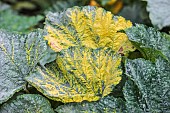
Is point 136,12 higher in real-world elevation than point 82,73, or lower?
higher

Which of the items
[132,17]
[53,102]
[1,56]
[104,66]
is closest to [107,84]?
[104,66]

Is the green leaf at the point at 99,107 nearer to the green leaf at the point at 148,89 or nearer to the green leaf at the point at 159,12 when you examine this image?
the green leaf at the point at 148,89

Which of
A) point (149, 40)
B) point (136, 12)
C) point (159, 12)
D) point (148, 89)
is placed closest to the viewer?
point (148, 89)

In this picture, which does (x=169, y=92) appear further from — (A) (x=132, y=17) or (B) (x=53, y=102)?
(A) (x=132, y=17)

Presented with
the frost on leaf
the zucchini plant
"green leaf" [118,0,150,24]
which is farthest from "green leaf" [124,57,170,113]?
"green leaf" [118,0,150,24]

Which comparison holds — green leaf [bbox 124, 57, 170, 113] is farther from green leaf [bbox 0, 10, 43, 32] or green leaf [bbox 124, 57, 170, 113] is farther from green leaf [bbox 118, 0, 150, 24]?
green leaf [bbox 0, 10, 43, 32]

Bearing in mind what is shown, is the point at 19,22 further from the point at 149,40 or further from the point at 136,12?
the point at 149,40

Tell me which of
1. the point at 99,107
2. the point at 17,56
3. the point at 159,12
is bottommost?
the point at 99,107

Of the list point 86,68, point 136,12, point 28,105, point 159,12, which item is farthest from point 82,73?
point 136,12
